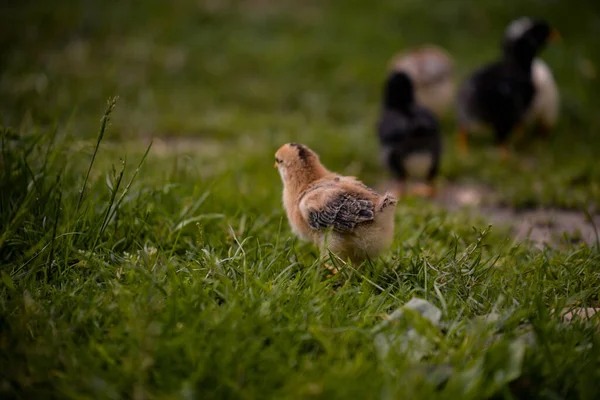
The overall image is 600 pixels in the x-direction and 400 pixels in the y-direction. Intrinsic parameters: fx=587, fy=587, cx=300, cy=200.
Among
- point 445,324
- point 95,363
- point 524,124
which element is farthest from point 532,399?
point 524,124

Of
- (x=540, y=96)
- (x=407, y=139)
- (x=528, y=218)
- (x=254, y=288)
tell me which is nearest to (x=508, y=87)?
(x=540, y=96)

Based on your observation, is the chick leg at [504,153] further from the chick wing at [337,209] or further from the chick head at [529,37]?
the chick wing at [337,209]

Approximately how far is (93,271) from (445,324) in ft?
5.24

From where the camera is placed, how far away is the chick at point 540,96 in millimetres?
6387

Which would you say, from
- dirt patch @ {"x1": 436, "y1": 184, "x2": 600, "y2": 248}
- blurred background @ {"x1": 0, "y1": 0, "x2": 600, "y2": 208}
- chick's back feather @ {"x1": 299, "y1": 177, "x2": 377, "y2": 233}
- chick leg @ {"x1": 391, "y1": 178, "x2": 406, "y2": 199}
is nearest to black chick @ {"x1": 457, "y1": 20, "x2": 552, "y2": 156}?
blurred background @ {"x1": 0, "y1": 0, "x2": 600, "y2": 208}

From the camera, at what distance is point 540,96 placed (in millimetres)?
6523

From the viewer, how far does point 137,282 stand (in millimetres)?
2602

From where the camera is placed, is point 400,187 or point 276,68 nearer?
point 400,187

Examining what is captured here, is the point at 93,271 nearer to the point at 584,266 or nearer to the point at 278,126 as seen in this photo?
the point at 584,266

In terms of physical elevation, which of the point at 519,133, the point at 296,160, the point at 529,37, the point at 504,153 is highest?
the point at 529,37

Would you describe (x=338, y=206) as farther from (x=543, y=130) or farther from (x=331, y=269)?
(x=543, y=130)

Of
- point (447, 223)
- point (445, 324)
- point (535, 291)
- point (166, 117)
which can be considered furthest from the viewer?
point (166, 117)

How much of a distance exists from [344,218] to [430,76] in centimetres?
487

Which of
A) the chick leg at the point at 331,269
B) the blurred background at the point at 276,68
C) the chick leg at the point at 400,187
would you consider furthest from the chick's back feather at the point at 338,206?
the blurred background at the point at 276,68
